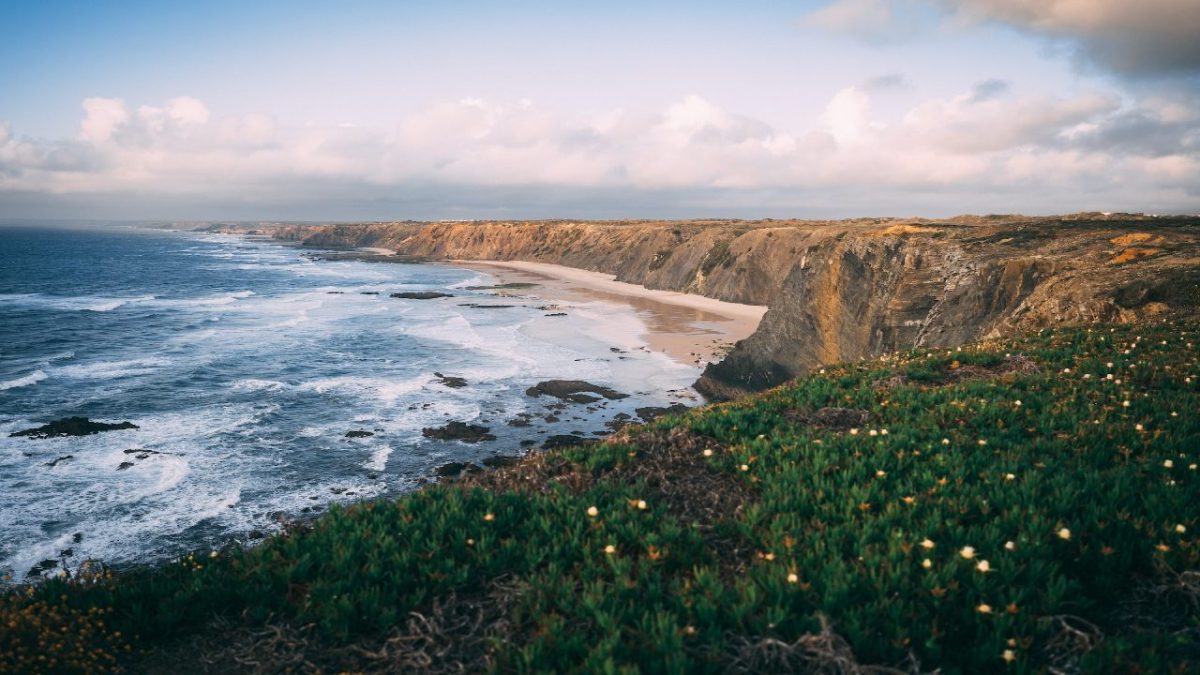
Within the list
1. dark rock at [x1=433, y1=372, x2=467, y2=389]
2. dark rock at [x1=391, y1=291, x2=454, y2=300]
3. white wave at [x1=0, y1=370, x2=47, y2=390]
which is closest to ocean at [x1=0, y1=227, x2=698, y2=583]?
white wave at [x1=0, y1=370, x2=47, y2=390]

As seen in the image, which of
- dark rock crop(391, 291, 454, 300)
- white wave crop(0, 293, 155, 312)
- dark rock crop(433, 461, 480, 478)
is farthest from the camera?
dark rock crop(391, 291, 454, 300)

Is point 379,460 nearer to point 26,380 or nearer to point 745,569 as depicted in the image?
point 745,569

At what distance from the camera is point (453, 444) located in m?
21.9

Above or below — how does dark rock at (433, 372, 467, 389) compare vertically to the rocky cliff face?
below

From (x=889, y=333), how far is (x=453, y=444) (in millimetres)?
17265

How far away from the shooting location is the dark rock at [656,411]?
2500cm

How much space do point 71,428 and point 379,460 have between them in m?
12.4

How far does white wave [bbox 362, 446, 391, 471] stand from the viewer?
1955 cm

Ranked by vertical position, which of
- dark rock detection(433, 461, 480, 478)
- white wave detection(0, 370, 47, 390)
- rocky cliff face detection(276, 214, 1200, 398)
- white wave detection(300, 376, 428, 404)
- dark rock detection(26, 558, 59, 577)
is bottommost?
dark rock detection(26, 558, 59, 577)

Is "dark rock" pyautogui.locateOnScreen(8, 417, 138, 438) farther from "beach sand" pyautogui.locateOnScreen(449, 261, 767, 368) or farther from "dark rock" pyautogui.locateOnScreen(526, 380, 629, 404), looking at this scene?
"beach sand" pyautogui.locateOnScreen(449, 261, 767, 368)

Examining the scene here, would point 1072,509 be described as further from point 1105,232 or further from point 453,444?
point 1105,232

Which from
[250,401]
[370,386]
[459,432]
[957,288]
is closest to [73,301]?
[250,401]

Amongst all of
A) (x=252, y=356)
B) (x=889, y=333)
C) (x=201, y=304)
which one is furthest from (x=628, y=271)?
(x=889, y=333)

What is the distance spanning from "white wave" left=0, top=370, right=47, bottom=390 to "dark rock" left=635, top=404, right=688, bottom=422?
2900 centimetres
